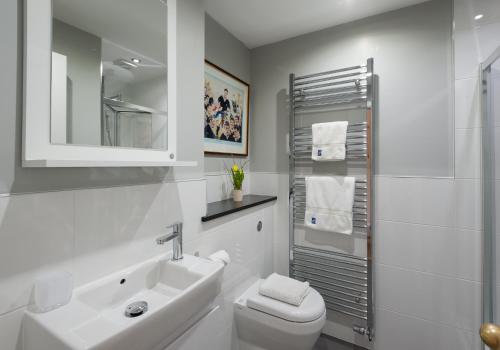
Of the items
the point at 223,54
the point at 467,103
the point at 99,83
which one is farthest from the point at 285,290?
the point at 223,54

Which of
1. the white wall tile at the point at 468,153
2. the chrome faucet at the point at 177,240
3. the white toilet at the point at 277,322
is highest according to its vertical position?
the white wall tile at the point at 468,153

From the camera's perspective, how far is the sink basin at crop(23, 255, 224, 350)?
24.4 inches

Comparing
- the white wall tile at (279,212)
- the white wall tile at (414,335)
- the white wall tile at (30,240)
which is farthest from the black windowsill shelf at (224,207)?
the white wall tile at (414,335)

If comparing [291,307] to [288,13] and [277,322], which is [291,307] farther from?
[288,13]

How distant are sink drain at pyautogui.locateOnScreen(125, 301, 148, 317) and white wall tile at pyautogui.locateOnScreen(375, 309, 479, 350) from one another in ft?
5.21

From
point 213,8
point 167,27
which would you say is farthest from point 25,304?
point 213,8

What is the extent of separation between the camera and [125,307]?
0.94m

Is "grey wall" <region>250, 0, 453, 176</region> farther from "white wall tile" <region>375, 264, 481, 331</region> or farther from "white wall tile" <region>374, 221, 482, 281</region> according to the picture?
"white wall tile" <region>375, 264, 481, 331</region>

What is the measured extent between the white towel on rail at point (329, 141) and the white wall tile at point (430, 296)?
85cm

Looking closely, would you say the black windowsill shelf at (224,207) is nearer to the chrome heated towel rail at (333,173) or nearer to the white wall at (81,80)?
the chrome heated towel rail at (333,173)

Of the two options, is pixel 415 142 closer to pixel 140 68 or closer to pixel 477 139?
pixel 477 139

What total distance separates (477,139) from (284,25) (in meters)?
1.49

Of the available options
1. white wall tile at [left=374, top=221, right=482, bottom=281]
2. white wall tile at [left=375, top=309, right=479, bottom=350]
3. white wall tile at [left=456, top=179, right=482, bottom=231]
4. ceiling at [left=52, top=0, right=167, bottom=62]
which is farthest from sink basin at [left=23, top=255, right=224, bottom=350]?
white wall tile at [left=456, top=179, right=482, bottom=231]

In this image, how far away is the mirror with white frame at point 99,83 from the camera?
0.72 m
